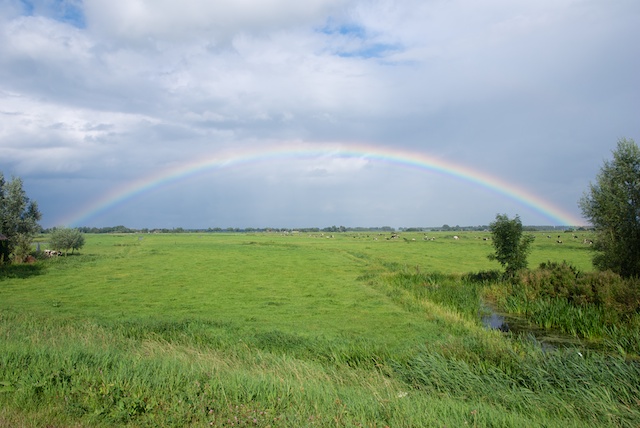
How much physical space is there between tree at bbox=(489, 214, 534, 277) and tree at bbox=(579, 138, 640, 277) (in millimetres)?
4586

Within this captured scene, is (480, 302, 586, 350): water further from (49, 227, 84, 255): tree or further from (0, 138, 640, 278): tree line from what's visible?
(49, 227, 84, 255): tree

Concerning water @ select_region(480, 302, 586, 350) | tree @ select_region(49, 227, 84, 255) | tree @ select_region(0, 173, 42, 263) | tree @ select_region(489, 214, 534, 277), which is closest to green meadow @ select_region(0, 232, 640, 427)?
water @ select_region(480, 302, 586, 350)

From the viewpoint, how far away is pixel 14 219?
1474 inches

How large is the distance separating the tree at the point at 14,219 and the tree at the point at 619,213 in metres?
47.4

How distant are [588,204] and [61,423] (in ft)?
112

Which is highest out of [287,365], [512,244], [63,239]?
[512,244]

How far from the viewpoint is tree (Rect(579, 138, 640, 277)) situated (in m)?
26.9

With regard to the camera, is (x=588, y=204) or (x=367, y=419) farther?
(x=588, y=204)

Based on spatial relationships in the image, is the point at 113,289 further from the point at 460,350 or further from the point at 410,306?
the point at 460,350

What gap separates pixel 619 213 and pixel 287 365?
27889 millimetres

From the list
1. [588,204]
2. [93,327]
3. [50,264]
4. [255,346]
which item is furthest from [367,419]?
[50,264]

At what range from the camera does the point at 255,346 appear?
1330 cm

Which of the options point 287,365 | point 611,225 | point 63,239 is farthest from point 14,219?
point 611,225

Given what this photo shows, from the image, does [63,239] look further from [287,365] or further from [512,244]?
[287,365]
